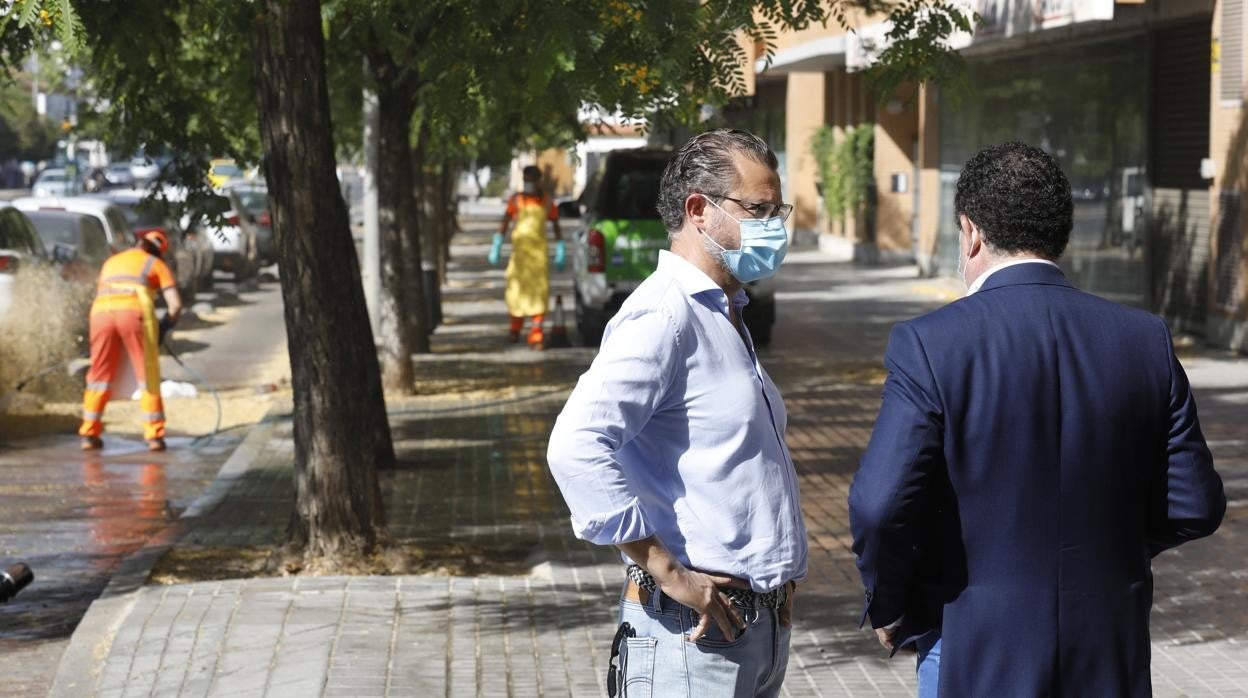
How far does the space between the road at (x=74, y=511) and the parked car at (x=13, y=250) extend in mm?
1666

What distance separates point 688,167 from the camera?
11.5 feet

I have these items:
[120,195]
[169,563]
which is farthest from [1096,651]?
[120,195]

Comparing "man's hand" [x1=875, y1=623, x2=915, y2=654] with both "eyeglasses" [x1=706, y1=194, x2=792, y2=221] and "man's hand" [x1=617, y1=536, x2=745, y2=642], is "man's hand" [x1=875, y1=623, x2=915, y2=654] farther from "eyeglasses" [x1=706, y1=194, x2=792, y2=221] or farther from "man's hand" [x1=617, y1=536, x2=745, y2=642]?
"eyeglasses" [x1=706, y1=194, x2=792, y2=221]

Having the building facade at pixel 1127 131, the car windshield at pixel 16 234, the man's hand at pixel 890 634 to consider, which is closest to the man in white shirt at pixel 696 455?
the man's hand at pixel 890 634

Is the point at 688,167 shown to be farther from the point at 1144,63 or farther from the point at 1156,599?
the point at 1144,63

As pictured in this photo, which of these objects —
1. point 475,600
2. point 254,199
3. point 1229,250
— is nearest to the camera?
point 475,600

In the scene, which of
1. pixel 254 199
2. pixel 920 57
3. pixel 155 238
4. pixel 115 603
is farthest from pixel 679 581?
pixel 254 199

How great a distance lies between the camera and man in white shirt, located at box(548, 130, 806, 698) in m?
3.30

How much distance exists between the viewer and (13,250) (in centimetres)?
1659

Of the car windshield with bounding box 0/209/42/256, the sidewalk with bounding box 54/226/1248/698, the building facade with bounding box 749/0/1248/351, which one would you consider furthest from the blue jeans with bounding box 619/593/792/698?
the car windshield with bounding box 0/209/42/256

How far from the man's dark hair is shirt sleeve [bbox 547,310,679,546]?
29cm

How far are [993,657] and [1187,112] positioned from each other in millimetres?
16254

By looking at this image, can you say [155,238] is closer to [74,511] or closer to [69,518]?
[74,511]

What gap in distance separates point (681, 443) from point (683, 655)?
406 mm
